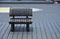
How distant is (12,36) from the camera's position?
609 centimetres

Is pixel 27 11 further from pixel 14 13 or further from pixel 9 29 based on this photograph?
pixel 9 29

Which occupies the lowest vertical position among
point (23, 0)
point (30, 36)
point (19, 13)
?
point (30, 36)

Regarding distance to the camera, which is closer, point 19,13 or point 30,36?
point 30,36

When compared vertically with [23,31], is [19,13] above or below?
above

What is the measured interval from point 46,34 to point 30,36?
0.62 metres

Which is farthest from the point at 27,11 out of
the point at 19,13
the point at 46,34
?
the point at 46,34

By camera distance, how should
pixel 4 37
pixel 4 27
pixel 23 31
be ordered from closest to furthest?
pixel 4 37 < pixel 23 31 < pixel 4 27

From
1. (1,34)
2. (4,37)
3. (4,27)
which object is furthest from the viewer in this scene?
(4,27)

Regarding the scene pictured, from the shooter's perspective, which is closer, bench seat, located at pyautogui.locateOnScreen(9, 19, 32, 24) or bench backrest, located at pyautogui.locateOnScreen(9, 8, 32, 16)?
bench seat, located at pyautogui.locateOnScreen(9, 19, 32, 24)

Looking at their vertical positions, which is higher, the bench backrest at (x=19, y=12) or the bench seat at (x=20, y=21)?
the bench backrest at (x=19, y=12)

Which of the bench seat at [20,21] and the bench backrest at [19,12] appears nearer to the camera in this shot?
the bench seat at [20,21]

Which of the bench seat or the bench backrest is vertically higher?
the bench backrest

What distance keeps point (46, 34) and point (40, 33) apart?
254 millimetres

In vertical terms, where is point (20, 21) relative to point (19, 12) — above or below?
below
